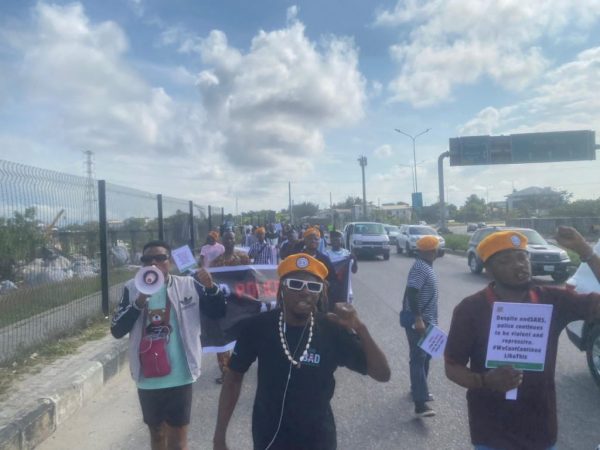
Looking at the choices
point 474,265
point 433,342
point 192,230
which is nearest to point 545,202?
point 474,265

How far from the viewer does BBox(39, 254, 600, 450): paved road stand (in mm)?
4785

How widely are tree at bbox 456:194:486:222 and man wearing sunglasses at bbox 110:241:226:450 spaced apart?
318 feet

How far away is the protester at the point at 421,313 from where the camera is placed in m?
5.32

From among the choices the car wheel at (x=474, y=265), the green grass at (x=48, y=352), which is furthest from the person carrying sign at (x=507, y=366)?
the car wheel at (x=474, y=265)

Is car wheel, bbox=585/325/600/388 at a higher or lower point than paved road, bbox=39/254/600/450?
higher

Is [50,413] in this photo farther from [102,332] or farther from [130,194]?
[130,194]

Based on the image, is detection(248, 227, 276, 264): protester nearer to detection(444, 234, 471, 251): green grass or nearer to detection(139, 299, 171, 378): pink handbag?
detection(139, 299, 171, 378): pink handbag

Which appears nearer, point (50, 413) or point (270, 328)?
point (270, 328)

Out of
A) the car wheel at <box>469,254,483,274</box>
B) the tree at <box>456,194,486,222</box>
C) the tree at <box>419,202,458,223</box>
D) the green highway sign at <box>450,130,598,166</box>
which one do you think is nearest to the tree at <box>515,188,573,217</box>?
the tree at <box>456,194,486,222</box>

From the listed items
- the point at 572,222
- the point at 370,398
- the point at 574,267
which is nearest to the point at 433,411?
the point at 370,398

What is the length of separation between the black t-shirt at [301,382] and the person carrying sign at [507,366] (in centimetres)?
50

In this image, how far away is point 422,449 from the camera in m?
4.57

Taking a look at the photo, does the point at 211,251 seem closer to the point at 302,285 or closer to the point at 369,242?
the point at 302,285

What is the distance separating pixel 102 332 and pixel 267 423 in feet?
21.1
